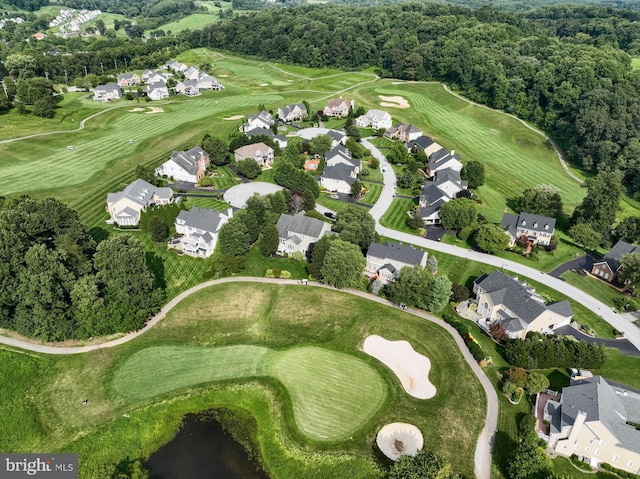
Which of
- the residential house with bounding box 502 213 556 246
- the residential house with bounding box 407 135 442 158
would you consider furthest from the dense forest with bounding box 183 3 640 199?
the residential house with bounding box 502 213 556 246

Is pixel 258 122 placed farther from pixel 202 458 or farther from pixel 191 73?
pixel 202 458

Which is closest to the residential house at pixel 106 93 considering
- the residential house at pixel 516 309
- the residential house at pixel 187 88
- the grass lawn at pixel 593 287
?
the residential house at pixel 187 88

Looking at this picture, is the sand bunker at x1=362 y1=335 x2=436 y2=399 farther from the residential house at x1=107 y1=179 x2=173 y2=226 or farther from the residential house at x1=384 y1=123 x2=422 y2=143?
the residential house at x1=384 y1=123 x2=422 y2=143

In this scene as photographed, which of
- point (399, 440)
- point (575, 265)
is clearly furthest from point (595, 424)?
point (575, 265)

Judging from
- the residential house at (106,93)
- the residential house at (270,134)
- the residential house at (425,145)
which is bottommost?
the residential house at (106,93)

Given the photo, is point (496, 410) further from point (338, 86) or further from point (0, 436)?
point (338, 86)

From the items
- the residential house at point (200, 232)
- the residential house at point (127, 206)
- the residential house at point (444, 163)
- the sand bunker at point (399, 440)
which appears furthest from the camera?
the residential house at point (444, 163)

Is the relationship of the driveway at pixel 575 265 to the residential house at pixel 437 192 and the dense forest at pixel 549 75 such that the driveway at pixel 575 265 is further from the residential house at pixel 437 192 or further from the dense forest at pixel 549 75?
the dense forest at pixel 549 75
